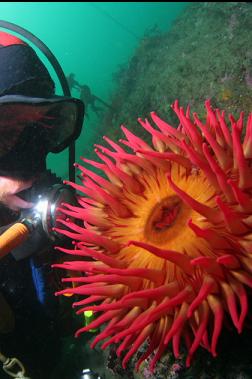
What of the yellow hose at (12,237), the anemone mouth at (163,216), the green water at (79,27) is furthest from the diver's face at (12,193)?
the green water at (79,27)

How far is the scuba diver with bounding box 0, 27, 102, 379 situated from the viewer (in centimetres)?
304

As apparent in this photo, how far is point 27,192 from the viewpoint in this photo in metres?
3.28

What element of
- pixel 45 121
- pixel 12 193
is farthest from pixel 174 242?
pixel 45 121

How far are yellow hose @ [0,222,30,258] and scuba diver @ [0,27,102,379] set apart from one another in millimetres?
349

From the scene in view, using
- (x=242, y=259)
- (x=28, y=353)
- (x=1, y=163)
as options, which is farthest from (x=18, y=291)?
(x=242, y=259)

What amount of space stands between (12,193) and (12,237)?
0.82 metres

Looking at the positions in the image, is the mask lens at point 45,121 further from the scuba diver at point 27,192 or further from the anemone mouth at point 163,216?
the anemone mouth at point 163,216

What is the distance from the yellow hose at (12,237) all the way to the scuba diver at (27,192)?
35cm

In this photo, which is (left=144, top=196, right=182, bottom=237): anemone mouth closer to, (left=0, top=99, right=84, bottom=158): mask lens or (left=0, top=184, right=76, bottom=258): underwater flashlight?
(left=0, top=184, right=76, bottom=258): underwater flashlight

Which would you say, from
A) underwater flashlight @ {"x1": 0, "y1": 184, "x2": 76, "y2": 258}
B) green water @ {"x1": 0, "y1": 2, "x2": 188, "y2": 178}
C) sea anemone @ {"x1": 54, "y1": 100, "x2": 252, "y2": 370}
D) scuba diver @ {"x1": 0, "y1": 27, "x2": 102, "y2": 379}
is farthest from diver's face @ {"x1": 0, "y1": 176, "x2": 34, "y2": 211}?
green water @ {"x1": 0, "y1": 2, "x2": 188, "y2": 178}

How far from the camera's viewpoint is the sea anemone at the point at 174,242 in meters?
1.66

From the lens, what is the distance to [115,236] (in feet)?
7.77

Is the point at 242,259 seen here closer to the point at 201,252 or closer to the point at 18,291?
the point at 201,252

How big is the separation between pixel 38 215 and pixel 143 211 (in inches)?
37.6
